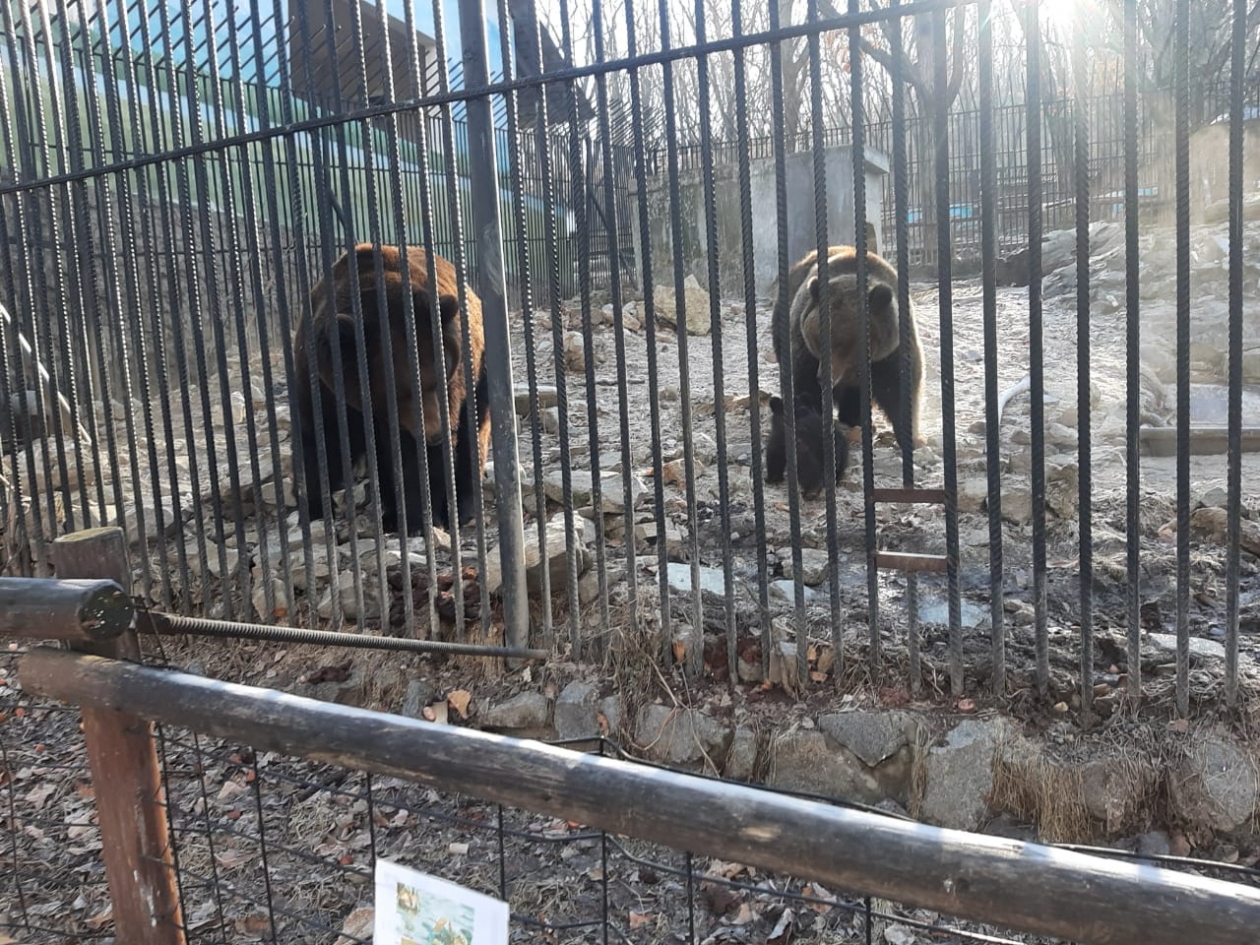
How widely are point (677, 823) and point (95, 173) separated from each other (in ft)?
13.4

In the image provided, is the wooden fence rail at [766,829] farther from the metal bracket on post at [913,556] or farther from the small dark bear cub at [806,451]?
the small dark bear cub at [806,451]

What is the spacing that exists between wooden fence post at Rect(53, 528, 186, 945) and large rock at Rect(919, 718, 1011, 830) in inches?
88.2

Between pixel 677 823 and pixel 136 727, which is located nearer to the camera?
pixel 677 823

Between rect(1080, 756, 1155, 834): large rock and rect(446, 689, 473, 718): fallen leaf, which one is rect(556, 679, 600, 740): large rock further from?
rect(1080, 756, 1155, 834): large rock

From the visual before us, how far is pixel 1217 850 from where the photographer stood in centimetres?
293

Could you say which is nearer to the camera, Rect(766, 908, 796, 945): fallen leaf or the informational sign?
the informational sign

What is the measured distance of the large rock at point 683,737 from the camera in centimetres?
350

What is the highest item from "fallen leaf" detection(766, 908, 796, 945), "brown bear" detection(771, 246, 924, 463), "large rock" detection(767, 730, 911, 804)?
"brown bear" detection(771, 246, 924, 463)

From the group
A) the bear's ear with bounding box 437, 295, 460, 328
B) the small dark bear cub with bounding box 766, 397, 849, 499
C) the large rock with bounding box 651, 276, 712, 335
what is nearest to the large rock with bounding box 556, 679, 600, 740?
the bear's ear with bounding box 437, 295, 460, 328

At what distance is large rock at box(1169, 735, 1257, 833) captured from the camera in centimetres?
288

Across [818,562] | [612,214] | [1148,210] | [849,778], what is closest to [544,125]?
[612,214]

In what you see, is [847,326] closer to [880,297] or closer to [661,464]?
[880,297]

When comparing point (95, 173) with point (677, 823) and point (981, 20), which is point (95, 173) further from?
point (677, 823)

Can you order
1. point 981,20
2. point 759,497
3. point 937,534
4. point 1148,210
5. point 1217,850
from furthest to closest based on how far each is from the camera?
point 1148,210 < point 937,534 < point 759,497 < point 1217,850 < point 981,20
